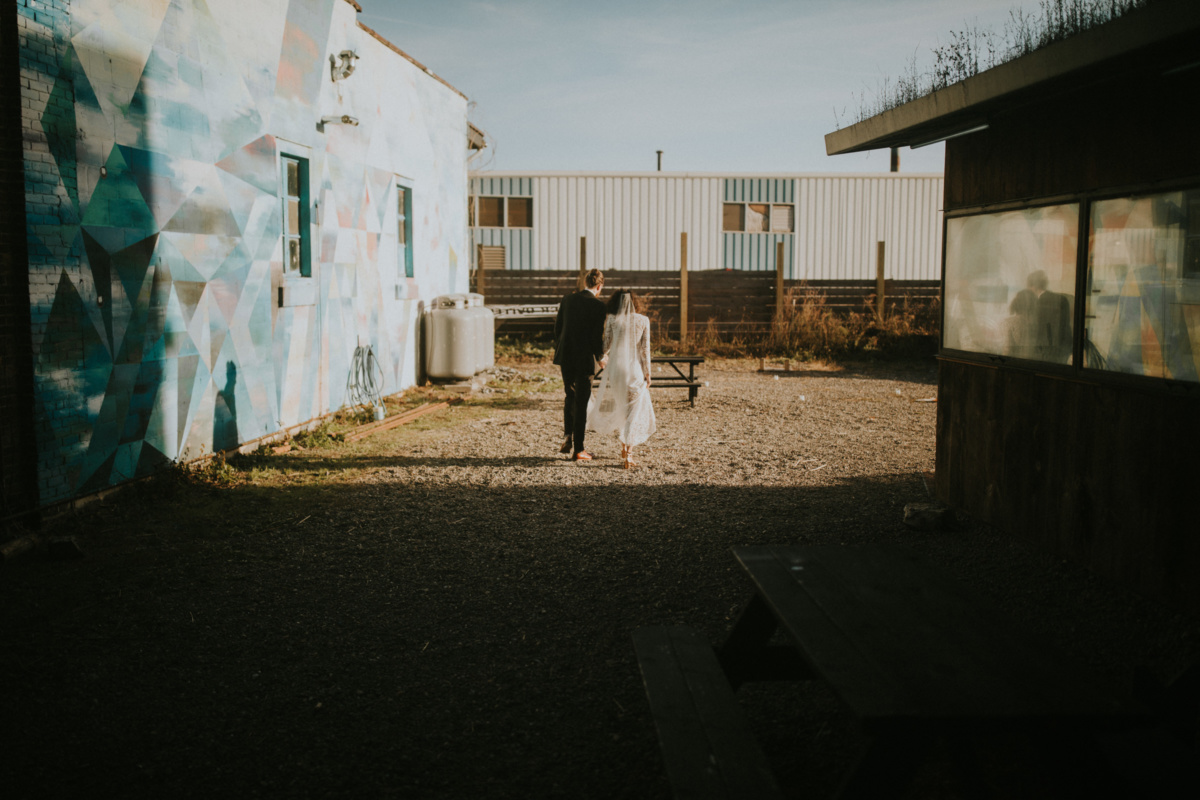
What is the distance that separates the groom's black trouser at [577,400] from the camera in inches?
325

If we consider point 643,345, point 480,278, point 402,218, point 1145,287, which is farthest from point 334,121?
point 480,278

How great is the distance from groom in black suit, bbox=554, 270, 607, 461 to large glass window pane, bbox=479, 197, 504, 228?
12.0 meters

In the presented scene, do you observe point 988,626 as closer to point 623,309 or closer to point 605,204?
point 623,309

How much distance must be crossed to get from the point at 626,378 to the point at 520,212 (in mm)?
12724

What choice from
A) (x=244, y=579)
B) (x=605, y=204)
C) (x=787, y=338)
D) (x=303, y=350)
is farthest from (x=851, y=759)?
(x=605, y=204)

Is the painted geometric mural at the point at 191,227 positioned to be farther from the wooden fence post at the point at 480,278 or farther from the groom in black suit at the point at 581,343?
the wooden fence post at the point at 480,278

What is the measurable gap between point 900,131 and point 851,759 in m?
4.08

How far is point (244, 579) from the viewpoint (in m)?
4.96

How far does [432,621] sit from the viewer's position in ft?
14.3

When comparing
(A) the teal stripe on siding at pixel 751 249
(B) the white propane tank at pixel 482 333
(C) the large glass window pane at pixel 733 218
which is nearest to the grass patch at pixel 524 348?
(B) the white propane tank at pixel 482 333

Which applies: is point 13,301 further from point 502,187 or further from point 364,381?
point 502,187

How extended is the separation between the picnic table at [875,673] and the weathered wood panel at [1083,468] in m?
1.83

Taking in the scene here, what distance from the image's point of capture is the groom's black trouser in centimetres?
827

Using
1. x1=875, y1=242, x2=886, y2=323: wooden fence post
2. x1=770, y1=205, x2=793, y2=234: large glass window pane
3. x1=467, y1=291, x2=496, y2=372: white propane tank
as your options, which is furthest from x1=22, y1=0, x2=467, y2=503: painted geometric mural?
x1=770, y1=205, x2=793, y2=234: large glass window pane
